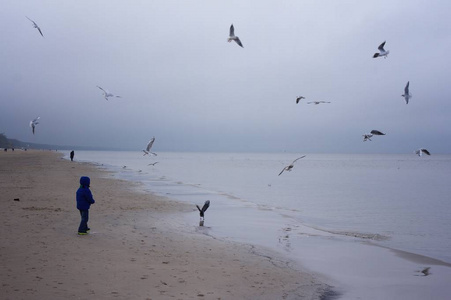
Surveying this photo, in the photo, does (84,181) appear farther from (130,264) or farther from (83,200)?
(130,264)

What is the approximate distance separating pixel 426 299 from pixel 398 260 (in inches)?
142

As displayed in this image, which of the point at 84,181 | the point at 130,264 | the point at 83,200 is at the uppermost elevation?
the point at 84,181

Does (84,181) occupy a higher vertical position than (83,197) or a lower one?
higher

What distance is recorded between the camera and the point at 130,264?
834 cm

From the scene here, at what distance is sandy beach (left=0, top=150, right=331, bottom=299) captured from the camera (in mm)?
6711

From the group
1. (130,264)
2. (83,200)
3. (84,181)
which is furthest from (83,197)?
(130,264)

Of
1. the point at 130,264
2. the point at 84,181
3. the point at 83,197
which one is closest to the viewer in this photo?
the point at 130,264

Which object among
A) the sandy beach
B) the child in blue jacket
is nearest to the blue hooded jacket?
the child in blue jacket

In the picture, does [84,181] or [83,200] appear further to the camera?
[83,200]

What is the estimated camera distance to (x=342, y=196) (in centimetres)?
3155

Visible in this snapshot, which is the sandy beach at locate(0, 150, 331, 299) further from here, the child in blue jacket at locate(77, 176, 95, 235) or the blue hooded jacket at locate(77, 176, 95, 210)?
the blue hooded jacket at locate(77, 176, 95, 210)

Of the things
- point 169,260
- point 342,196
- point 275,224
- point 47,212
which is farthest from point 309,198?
point 169,260

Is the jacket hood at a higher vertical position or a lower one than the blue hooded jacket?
higher

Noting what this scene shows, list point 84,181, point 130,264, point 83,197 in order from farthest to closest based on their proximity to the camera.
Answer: point 83,197 < point 84,181 < point 130,264
